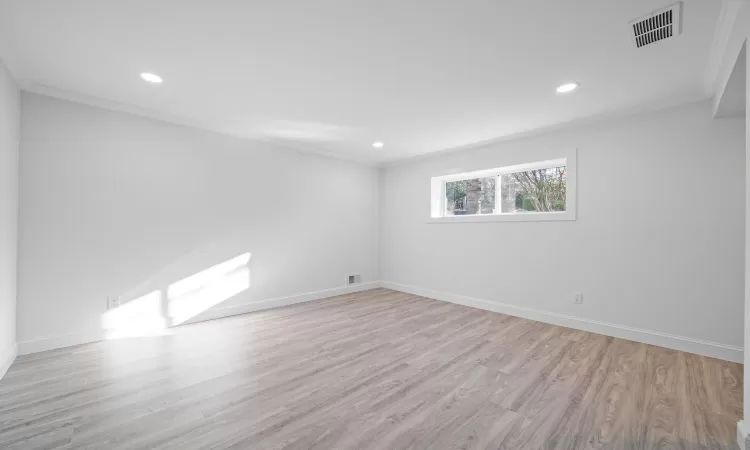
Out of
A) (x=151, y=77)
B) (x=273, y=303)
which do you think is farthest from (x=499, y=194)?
(x=151, y=77)

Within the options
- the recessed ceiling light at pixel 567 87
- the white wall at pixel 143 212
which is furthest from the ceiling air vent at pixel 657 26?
the white wall at pixel 143 212

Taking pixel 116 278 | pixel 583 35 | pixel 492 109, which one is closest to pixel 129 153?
pixel 116 278

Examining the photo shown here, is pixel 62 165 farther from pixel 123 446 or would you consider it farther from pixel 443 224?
pixel 443 224

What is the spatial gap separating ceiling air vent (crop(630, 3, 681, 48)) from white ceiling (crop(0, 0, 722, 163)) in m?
0.05

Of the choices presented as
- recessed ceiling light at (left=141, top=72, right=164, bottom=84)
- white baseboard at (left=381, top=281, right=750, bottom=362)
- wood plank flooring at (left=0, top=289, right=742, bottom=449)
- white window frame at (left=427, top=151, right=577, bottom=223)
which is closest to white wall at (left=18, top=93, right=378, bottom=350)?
wood plank flooring at (left=0, top=289, right=742, bottom=449)

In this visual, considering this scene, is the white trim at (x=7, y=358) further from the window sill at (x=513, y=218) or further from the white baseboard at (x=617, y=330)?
the window sill at (x=513, y=218)

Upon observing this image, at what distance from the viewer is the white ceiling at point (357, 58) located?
5.86 ft

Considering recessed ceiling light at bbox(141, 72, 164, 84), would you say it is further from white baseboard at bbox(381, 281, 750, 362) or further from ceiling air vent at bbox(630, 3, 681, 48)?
white baseboard at bbox(381, 281, 750, 362)

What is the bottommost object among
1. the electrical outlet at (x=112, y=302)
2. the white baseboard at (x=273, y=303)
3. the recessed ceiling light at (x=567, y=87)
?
the white baseboard at (x=273, y=303)

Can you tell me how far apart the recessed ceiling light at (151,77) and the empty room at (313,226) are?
0.03m

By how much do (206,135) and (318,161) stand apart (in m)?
1.65

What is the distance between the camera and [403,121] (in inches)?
140

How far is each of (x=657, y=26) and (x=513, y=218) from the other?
248cm

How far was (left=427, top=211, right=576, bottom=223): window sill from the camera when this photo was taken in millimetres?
3670
